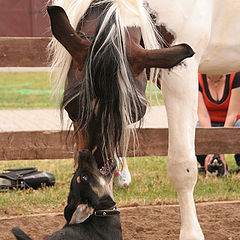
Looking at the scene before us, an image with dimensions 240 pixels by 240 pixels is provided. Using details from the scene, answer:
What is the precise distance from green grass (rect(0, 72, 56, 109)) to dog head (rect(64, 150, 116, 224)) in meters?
6.15

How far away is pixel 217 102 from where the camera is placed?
5410 mm

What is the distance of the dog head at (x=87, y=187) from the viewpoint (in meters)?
2.25

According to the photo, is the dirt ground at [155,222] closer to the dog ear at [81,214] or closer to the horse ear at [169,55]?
the dog ear at [81,214]

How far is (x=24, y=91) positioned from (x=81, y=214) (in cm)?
1087

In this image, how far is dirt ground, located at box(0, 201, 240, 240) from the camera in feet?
10.6

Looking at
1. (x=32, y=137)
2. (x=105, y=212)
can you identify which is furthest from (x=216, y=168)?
(x=105, y=212)

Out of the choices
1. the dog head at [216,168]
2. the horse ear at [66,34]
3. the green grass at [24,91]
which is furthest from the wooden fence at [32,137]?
the green grass at [24,91]

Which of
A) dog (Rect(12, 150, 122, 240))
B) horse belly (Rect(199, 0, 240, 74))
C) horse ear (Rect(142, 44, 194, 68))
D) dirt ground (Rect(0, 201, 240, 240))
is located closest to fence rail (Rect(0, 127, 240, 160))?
dirt ground (Rect(0, 201, 240, 240))

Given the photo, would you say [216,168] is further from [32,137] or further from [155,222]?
[32,137]

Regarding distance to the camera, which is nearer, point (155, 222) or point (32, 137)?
point (155, 222)

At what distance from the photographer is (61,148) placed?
3.97 m

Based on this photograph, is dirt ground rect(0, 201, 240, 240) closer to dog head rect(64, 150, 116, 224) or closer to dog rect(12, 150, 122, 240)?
dog rect(12, 150, 122, 240)

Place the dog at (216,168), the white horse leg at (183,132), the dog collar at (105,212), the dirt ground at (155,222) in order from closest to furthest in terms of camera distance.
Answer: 1. the dog collar at (105,212)
2. the white horse leg at (183,132)
3. the dirt ground at (155,222)
4. the dog at (216,168)

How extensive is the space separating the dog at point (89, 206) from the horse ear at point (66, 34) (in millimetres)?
432
